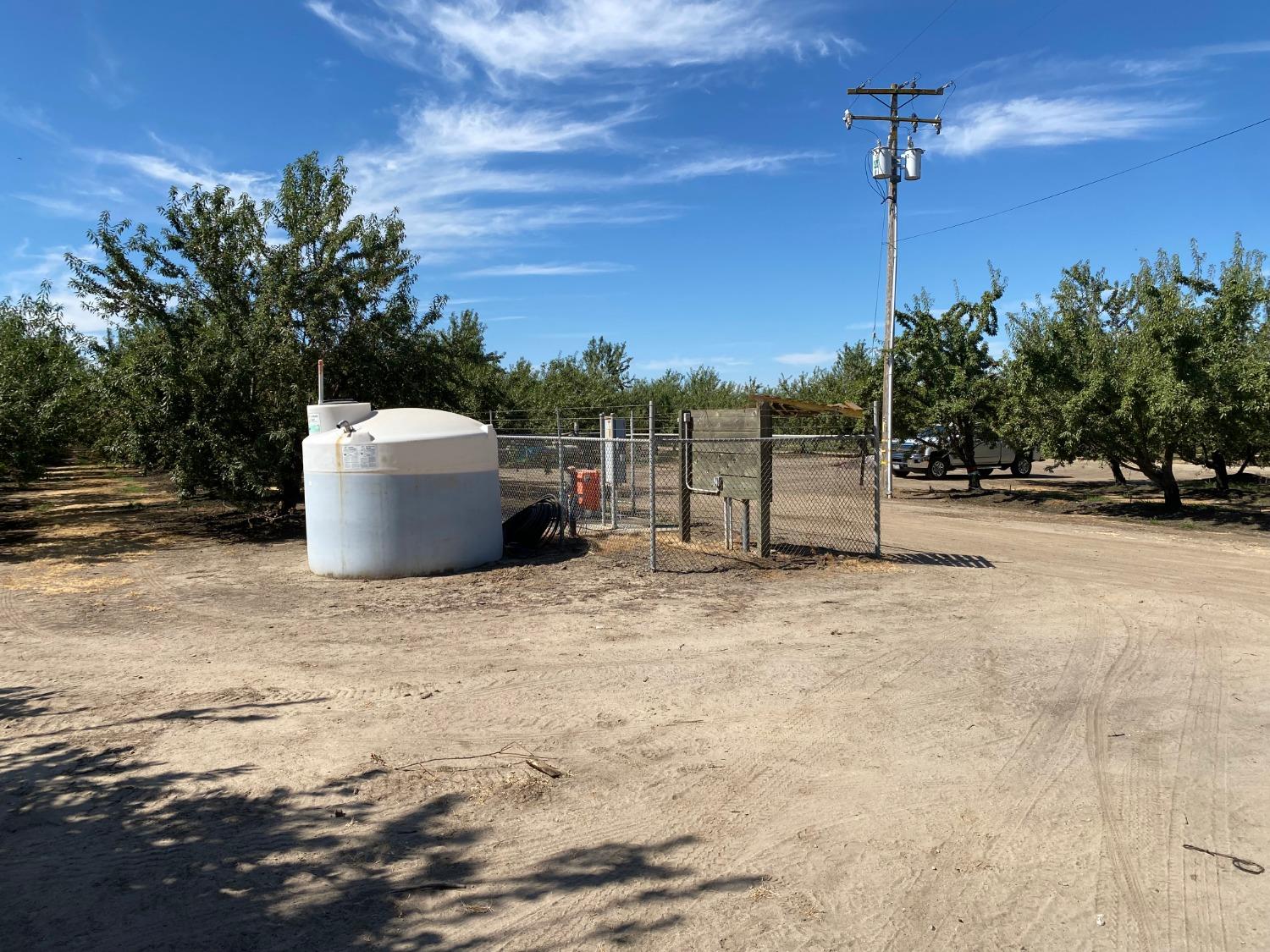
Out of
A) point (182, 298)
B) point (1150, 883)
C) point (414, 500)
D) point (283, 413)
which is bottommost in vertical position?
point (1150, 883)

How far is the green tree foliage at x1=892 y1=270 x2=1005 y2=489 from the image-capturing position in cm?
2114

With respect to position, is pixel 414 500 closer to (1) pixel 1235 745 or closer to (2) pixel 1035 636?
(2) pixel 1035 636

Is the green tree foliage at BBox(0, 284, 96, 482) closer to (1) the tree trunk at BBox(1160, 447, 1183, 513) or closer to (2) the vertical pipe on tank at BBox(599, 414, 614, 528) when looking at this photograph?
(2) the vertical pipe on tank at BBox(599, 414, 614, 528)

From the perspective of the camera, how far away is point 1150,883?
12.0 feet

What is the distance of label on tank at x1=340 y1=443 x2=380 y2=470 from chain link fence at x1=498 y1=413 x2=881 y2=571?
9.06ft

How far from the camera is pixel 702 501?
1973 centimetres

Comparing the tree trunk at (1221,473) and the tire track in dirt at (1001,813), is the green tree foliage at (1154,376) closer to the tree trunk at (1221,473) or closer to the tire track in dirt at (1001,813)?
the tree trunk at (1221,473)

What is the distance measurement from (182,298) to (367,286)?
3.20 meters

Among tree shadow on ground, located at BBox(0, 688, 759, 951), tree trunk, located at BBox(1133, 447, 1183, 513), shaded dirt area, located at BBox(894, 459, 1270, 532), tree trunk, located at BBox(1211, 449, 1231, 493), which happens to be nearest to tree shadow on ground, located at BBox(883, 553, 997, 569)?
shaded dirt area, located at BBox(894, 459, 1270, 532)

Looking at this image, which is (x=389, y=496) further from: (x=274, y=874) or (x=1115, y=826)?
(x=1115, y=826)

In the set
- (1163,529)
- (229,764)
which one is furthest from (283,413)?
(1163,529)

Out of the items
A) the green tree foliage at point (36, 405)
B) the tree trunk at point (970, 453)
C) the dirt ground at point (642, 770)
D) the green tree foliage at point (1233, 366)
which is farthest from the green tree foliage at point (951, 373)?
the green tree foliage at point (36, 405)

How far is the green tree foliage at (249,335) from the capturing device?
46.5 feet

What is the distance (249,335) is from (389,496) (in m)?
5.41
